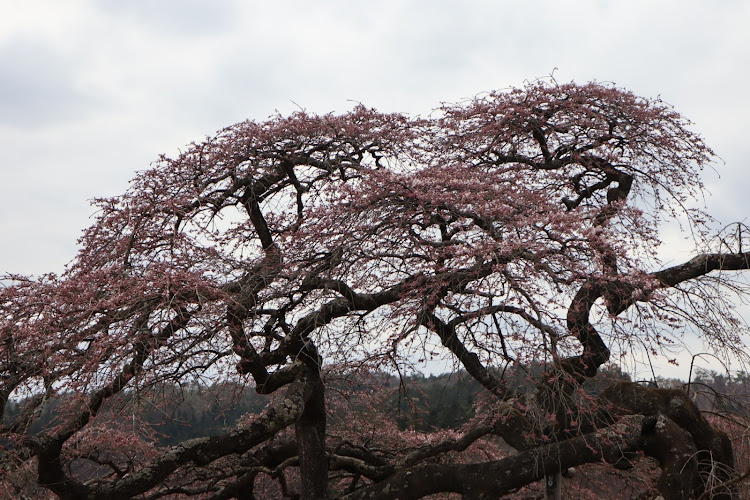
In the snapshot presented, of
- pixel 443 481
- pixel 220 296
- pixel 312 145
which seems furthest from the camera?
pixel 312 145

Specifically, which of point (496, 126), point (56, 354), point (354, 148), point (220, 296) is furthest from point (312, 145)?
point (56, 354)

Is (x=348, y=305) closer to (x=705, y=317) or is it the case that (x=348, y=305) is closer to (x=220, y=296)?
(x=220, y=296)

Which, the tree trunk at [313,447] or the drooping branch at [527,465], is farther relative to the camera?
the tree trunk at [313,447]

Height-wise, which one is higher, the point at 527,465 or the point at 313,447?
the point at 313,447

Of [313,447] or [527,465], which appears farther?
[313,447]

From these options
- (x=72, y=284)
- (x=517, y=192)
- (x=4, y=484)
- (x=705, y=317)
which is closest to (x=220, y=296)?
(x=72, y=284)

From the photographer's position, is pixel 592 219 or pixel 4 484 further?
pixel 592 219

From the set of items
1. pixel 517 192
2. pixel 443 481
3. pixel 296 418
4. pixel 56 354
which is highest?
pixel 517 192

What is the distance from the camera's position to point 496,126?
32.7 feet

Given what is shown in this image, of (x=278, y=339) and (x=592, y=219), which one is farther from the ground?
(x=592, y=219)

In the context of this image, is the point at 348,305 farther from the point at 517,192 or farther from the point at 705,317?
the point at 705,317

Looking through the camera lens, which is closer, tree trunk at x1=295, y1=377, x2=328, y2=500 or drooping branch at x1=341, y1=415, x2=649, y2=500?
drooping branch at x1=341, y1=415, x2=649, y2=500

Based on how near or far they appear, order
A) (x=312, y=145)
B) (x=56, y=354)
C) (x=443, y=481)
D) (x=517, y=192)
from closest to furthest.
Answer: (x=56, y=354), (x=443, y=481), (x=517, y=192), (x=312, y=145)

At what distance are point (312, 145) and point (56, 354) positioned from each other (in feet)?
15.2
